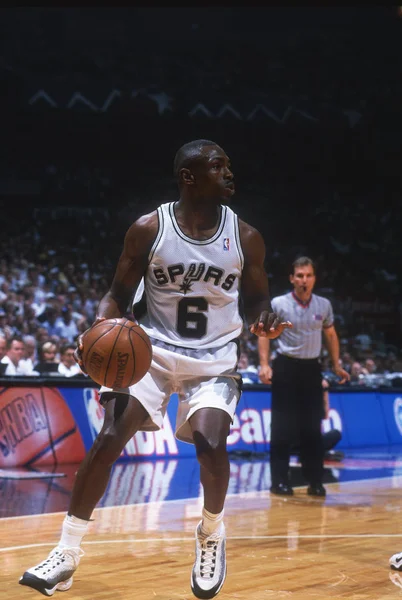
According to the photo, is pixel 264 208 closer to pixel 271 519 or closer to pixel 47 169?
pixel 47 169

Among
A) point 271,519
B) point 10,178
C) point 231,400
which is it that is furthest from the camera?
point 10,178

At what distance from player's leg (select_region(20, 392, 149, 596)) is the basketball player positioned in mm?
17

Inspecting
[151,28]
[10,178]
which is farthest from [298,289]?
[151,28]

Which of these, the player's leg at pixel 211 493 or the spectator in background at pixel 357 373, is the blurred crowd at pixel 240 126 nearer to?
the spectator in background at pixel 357 373

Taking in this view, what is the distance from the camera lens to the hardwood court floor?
421cm

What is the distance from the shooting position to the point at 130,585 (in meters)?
4.25

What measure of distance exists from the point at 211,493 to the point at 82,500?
604 mm

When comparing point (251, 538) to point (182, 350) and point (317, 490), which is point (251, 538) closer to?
point (182, 350)

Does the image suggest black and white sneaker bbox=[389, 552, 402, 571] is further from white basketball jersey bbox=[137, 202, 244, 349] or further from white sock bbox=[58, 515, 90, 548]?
white sock bbox=[58, 515, 90, 548]

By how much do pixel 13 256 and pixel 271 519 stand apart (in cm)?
1547

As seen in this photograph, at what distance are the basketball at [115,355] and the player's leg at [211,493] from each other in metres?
0.41

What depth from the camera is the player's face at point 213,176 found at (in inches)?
165

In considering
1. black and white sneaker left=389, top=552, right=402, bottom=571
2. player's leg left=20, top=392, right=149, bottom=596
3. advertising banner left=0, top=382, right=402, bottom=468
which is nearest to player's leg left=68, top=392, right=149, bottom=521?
player's leg left=20, top=392, right=149, bottom=596

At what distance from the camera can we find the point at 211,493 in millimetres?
4016
